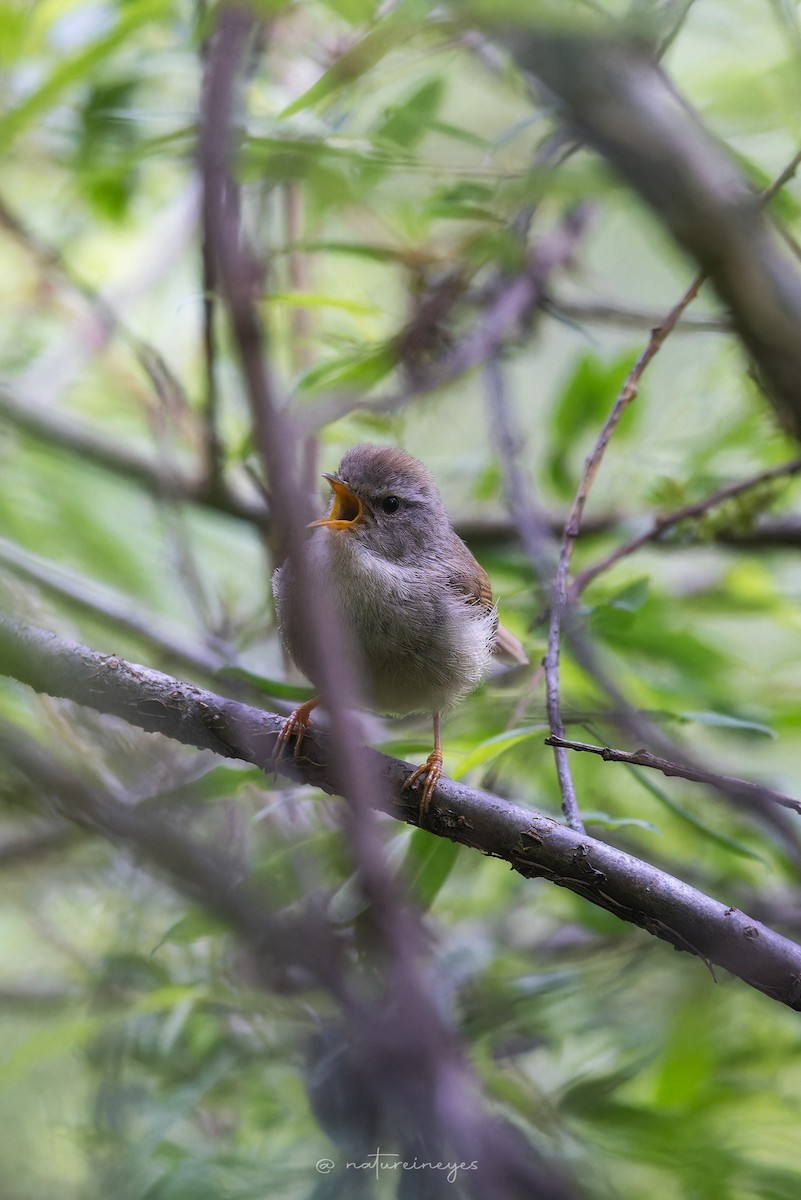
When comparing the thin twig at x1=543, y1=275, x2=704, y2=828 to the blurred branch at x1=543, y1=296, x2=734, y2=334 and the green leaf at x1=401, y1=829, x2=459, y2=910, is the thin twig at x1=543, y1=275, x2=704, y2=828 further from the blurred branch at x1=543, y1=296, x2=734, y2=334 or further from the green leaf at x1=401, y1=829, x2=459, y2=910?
the blurred branch at x1=543, y1=296, x2=734, y2=334

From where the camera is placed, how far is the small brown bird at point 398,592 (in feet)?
9.34

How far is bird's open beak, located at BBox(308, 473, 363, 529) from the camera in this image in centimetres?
310

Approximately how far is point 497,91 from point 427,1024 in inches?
156

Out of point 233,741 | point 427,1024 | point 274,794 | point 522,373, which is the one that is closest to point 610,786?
point 274,794

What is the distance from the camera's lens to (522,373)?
6.64m

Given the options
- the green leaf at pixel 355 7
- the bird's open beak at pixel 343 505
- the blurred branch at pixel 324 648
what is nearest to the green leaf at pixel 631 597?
the bird's open beak at pixel 343 505

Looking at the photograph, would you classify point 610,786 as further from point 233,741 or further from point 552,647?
point 233,741

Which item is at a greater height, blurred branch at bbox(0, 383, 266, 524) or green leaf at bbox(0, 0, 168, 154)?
blurred branch at bbox(0, 383, 266, 524)

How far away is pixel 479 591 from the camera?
10.4ft

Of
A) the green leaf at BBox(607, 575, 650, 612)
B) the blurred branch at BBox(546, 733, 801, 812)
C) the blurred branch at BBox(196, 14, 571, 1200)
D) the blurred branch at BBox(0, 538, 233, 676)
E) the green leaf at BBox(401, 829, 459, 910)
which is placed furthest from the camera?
the blurred branch at BBox(0, 538, 233, 676)

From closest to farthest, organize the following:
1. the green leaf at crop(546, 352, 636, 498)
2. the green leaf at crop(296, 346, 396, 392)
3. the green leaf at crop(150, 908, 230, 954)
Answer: the green leaf at crop(150, 908, 230, 954) → the green leaf at crop(296, 346, 396, 392) → the green leaf at crop(546, 352, 636, 498)

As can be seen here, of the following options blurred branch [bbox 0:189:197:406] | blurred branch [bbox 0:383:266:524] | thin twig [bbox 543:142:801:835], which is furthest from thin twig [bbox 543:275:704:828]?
blurred branch [bbox 0:383:266:524]

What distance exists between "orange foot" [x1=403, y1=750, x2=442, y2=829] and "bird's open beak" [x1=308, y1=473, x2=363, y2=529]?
87 centimetres

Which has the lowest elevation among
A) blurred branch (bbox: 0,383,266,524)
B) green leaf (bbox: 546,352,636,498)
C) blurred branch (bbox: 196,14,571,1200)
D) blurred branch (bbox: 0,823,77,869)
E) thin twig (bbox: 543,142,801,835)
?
blurred branch (bbox: 196,14,571,1200)
